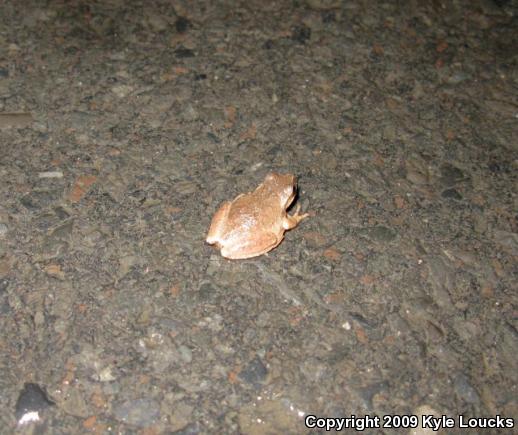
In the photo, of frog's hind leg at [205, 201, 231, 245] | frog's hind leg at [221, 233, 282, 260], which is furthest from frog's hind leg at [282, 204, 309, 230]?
frog's hind leg at [205, 201, 231, 245]

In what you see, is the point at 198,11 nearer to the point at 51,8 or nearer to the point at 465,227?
the point at 51,8

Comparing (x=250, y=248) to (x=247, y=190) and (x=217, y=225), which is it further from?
(x=247, y=190)

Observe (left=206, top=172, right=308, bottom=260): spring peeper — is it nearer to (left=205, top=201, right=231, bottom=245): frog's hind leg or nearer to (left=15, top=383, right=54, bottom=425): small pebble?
(left=205, top=201, right=231, bottom=245): frog's hind leg

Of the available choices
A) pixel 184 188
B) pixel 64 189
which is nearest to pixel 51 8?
pixel 64 189

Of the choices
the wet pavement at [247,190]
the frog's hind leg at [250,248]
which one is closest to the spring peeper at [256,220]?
the frog's hind leg at [250,248]

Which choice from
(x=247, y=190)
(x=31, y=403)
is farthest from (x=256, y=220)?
(x=31, y=403)

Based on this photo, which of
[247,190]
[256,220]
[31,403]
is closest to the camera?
[31,403]
